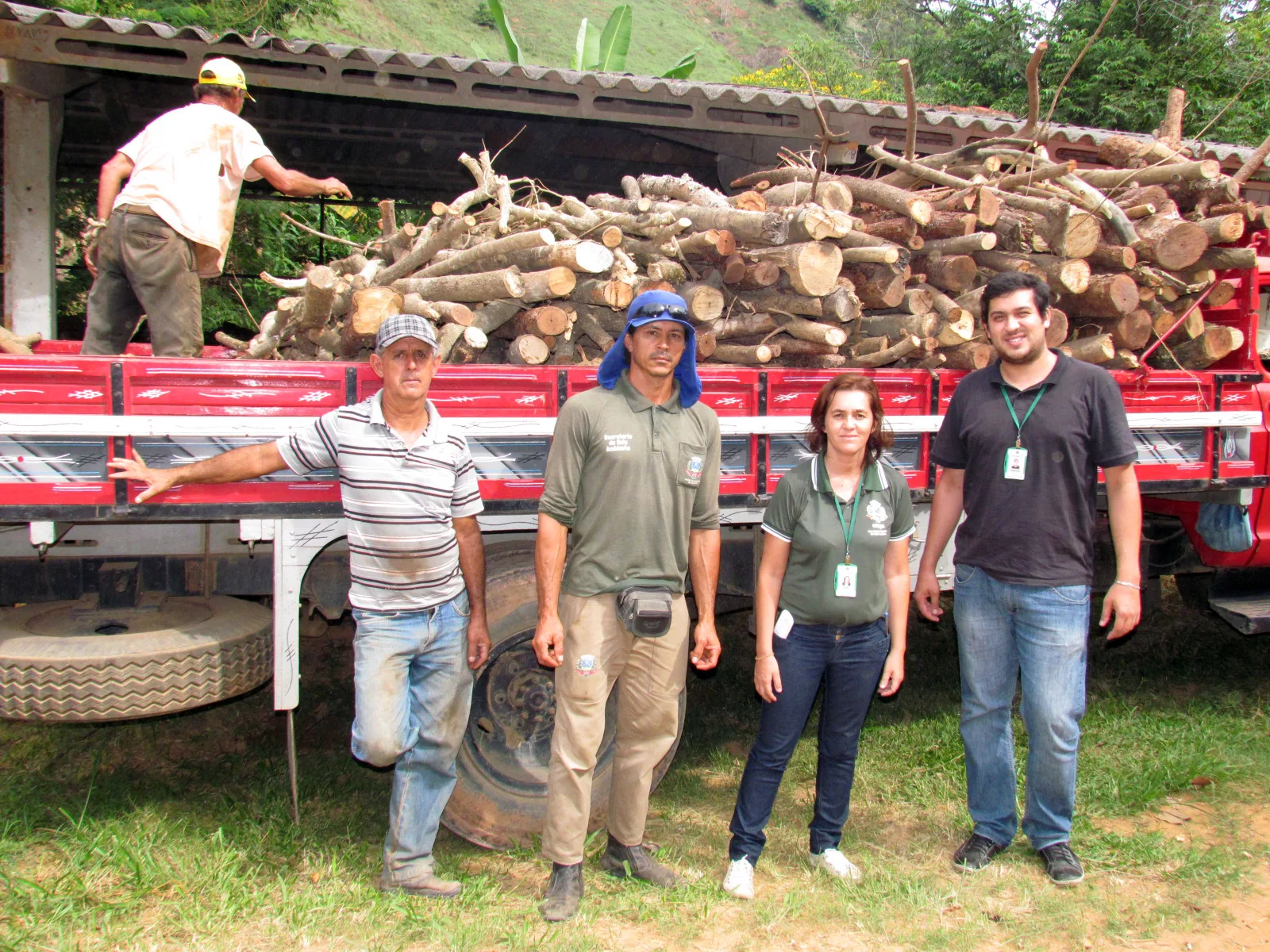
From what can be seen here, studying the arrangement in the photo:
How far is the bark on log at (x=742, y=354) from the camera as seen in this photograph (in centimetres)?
398

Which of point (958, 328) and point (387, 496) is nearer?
point (387, 496)

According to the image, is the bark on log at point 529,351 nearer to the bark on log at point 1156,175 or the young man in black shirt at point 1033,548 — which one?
the young man in black shirt at point 1033,548

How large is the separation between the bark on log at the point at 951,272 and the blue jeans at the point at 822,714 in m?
1.75

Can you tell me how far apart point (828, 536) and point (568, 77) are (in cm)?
486

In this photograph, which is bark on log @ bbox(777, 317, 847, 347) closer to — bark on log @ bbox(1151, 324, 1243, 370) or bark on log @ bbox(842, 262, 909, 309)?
bark on log @ bbox(842, 262, 909, 309)

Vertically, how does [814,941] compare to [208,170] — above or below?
below

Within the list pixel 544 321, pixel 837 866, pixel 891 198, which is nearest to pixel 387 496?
pixel 544 321

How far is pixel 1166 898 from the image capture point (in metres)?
3.38

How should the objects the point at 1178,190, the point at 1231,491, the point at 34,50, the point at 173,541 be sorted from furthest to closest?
the point at 34,50 < the point at 1178,190 < the point at 1231,491 < the point at 173,541

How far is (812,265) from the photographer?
3914 mm

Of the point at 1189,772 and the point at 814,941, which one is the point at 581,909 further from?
the point at 1189,772

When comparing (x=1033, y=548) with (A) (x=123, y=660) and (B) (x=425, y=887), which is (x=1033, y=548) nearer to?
(B) (x=425, y=887)

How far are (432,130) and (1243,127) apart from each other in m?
12.4

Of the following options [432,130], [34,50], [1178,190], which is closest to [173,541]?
[34,50]
